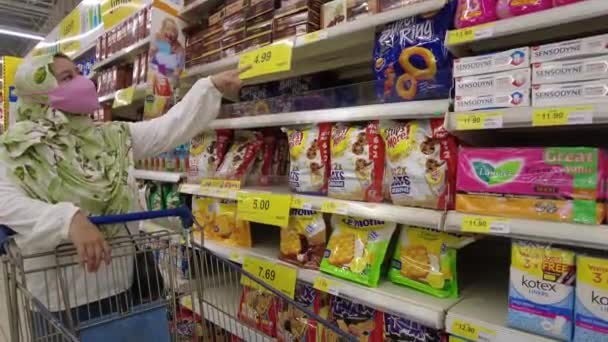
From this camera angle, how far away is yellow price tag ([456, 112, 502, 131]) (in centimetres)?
103

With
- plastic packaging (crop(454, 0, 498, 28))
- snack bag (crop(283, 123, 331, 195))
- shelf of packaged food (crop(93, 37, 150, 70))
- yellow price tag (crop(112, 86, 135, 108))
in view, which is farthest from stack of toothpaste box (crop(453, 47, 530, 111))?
yellow price tag (crop(112, 86, 135, 108))

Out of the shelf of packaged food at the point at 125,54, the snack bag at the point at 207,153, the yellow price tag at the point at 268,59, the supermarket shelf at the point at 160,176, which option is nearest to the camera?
the yellow price tag at the point at 268,59

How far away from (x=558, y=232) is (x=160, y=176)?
6.84ft

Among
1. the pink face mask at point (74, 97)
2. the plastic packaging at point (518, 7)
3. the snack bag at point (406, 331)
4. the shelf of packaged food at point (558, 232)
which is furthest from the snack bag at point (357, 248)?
the pink face mask at point (74, 97)

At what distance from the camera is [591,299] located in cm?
92

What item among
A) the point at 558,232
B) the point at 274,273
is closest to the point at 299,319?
the point at 274,273

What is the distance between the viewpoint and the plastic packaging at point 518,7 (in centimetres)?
98

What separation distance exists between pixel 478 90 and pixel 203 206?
152 centimetres

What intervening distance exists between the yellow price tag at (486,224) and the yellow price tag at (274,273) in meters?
0.74

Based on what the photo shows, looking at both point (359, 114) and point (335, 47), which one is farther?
point (335, 47)

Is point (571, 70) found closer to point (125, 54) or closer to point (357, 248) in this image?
point (357, 248)

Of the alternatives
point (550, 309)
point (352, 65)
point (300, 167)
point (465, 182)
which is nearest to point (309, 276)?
point (300, 167)

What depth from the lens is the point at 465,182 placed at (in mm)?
1125

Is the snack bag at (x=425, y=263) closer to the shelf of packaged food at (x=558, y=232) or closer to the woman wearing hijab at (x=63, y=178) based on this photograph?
the shelf of packaged food at (x=558, y=232)
